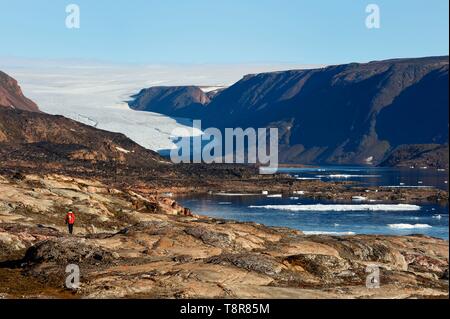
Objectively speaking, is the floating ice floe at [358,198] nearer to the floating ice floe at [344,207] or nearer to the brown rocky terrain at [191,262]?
the floating ice floe at [344,207]

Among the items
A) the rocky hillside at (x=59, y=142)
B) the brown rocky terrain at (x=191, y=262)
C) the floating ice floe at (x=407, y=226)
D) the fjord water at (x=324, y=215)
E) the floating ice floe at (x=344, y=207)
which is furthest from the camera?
the rocky hillside at (x=59, y=142)

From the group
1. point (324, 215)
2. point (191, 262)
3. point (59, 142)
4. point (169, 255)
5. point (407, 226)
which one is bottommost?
point (324, 215)

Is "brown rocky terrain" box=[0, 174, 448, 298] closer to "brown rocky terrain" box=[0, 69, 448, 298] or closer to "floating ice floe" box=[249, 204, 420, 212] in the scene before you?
"brown rocky terrain" box=[0, 69, 448, 298]

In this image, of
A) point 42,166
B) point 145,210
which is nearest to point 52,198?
point 145,210

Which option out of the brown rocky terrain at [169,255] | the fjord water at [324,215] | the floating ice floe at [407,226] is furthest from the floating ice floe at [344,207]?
the brown rocky terrain at [169,255]

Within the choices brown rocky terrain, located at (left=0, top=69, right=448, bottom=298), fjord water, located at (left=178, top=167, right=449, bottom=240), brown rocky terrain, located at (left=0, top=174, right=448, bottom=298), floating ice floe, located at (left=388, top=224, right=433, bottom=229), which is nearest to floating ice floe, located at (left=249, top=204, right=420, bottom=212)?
fjord water, located at (left=178, top=167, right=449, bottom=240)

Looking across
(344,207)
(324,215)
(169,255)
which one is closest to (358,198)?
(344,207)

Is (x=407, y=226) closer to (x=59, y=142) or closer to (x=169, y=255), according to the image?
(x=169, y=255)

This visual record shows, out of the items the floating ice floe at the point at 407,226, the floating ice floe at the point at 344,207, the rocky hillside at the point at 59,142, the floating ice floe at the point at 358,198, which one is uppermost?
the rocky hillside at the point at 59,142
